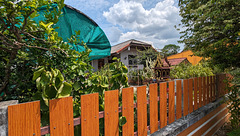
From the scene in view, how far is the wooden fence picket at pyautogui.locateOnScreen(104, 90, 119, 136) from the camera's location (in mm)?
1342

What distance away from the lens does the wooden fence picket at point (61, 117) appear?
1.02 meters

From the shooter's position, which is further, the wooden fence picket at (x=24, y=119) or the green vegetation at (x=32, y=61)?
the green vegetation at (x=32, y=61)

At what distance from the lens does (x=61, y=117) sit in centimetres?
106

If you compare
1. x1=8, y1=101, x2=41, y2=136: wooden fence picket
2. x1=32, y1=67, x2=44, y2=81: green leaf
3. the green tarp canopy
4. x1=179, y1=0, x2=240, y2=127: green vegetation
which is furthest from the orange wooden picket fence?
the green tarp canopy

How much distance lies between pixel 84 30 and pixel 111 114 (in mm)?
2265

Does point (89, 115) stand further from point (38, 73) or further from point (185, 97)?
point (185, 97)

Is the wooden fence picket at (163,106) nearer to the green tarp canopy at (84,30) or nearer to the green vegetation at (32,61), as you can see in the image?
the green vegetation at (32,61)

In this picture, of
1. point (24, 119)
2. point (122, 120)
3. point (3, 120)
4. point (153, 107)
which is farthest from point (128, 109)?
point (3, 120)

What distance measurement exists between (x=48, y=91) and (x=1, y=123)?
0.33 m

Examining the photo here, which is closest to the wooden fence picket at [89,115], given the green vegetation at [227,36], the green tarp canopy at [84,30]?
the green tarp canopy at [84,30]

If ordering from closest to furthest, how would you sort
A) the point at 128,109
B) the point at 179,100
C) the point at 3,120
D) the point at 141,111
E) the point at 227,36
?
the point at 3,120 < the point at 128,109 < the point at 141,111 < the point at 179,100 < the point at 227,36

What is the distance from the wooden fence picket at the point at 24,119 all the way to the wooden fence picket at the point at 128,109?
882 mm

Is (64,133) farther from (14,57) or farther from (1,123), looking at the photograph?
(14,57)

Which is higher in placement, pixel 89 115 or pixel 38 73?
pixel 38 73
